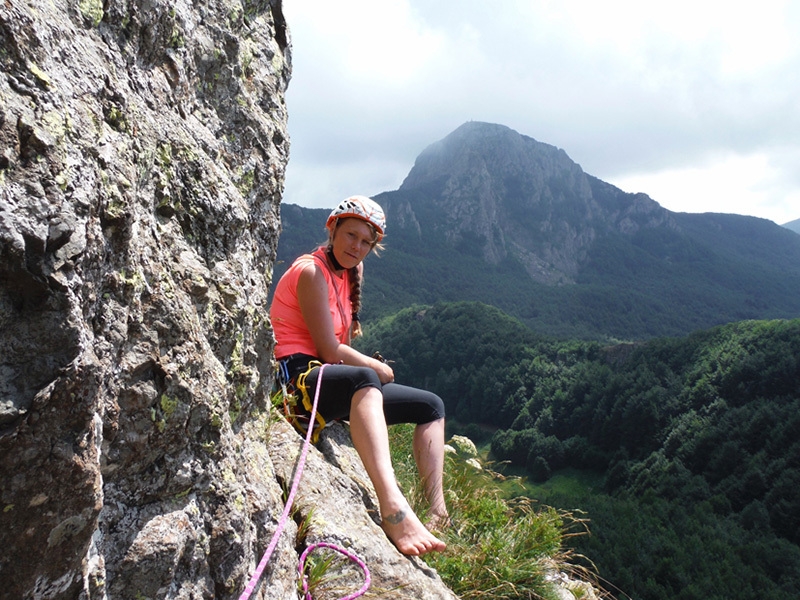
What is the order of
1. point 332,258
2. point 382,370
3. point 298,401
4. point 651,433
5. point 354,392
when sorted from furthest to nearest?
point 651,433
point 332,258
point 382,370
point 298,401
point 354,392

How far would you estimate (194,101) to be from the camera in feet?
8.75

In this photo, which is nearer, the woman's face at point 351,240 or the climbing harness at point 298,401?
the climbing harness at point 298,401

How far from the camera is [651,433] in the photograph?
67625 millimetres

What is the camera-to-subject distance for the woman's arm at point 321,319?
11.7ft

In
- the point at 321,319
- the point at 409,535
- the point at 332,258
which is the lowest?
the point at 409,535

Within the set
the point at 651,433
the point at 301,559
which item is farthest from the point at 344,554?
the point at 651,433

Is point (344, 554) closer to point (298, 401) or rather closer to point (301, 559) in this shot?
point (301, 559)

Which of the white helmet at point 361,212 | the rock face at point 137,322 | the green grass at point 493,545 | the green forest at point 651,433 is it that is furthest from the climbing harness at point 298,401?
the green forest at point 651,433

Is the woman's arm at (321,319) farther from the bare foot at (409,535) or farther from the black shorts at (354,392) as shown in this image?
the bare foot at (409,535)

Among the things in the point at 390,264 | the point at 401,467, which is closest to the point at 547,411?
the point at 401,467

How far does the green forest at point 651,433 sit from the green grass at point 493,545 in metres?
21.9

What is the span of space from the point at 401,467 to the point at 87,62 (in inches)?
156

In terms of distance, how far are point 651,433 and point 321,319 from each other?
73332 millimetres

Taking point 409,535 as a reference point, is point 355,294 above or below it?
above
